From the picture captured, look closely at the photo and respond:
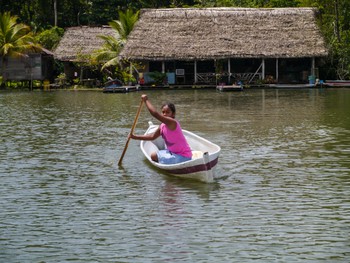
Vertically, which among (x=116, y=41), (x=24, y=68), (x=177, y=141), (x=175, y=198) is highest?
(x=116, y=41)

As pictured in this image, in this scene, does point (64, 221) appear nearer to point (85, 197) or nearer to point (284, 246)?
point (85, 197)

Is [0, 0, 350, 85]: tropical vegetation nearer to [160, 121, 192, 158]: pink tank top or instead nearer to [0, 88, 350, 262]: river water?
[0, 88, 350, 262]: river water

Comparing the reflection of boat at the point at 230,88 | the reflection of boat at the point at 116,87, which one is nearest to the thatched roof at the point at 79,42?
the reflection of boat at the point at 116,87

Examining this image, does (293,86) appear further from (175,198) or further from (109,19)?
(175,198)

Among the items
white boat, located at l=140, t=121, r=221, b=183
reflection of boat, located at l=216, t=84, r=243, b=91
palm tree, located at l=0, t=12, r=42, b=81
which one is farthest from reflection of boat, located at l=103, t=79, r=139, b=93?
white boat, located at l=140, t=121, r=221, b=183

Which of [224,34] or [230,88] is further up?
[224,34]

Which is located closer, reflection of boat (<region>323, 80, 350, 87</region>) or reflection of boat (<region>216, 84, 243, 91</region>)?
reflection of boat (<region>216, 84, 243, 91</region>)

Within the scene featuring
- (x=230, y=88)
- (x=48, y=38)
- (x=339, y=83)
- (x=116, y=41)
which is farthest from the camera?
(x=48, y=38)

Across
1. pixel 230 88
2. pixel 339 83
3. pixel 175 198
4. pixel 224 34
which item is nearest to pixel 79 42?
pixel 224 34

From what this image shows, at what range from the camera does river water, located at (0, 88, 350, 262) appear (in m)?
8.78

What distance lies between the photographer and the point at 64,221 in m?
10.1

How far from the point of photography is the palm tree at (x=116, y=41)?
138 ft

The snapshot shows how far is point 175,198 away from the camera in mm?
11469

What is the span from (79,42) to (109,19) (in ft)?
27.1
